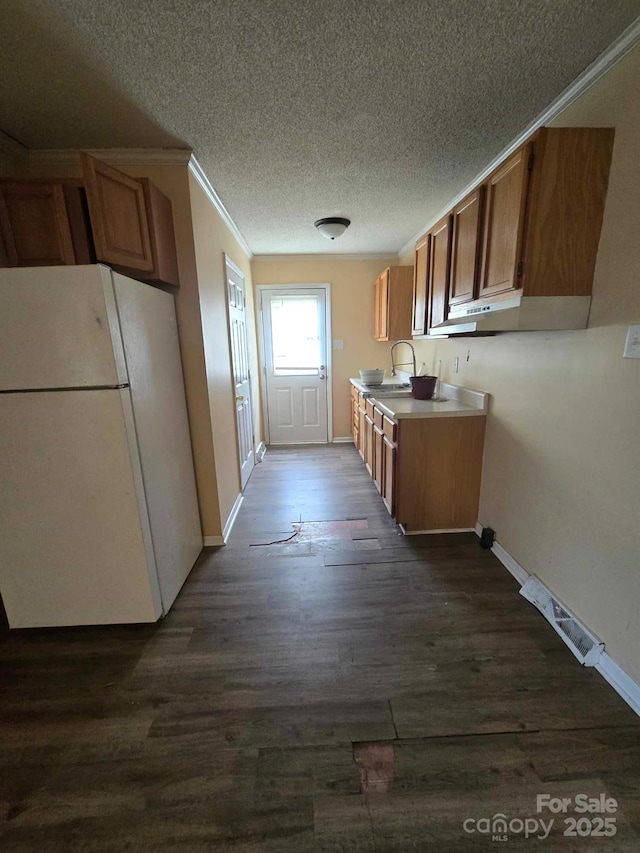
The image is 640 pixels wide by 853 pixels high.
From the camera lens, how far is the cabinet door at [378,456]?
9.51ft

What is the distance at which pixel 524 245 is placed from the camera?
4.92 feet

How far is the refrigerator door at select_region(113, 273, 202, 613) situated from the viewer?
1.60m

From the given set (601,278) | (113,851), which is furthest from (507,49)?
(113,851)

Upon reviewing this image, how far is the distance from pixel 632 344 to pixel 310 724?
1910mm

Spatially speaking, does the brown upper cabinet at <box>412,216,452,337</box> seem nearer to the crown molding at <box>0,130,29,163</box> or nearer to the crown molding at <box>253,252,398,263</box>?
the crown molding at <box>253,252,398,263</box>

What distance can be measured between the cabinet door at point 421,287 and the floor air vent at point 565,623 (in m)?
1.90

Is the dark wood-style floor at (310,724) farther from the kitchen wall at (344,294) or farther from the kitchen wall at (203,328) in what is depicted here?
the kitchen wall at (344,294)

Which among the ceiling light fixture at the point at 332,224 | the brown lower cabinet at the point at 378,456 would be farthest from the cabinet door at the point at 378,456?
the ceiling light fixture at the point at 332,224

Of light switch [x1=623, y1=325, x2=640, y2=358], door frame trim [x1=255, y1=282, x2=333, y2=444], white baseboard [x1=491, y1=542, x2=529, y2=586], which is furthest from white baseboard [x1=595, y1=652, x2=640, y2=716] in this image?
door frame trim [x1=255, y1=282, x2=333, y2=444]

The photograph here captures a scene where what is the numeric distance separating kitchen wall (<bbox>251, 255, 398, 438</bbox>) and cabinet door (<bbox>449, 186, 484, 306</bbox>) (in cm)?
239

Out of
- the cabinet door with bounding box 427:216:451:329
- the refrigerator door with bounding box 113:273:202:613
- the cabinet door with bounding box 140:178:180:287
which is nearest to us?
the refrigerator door with bounding box 113:273:202:613

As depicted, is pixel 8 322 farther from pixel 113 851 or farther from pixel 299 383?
pixel 299 383

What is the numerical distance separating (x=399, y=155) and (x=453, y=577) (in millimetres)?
2603

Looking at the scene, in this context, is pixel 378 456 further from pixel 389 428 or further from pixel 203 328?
pixel 203 328
